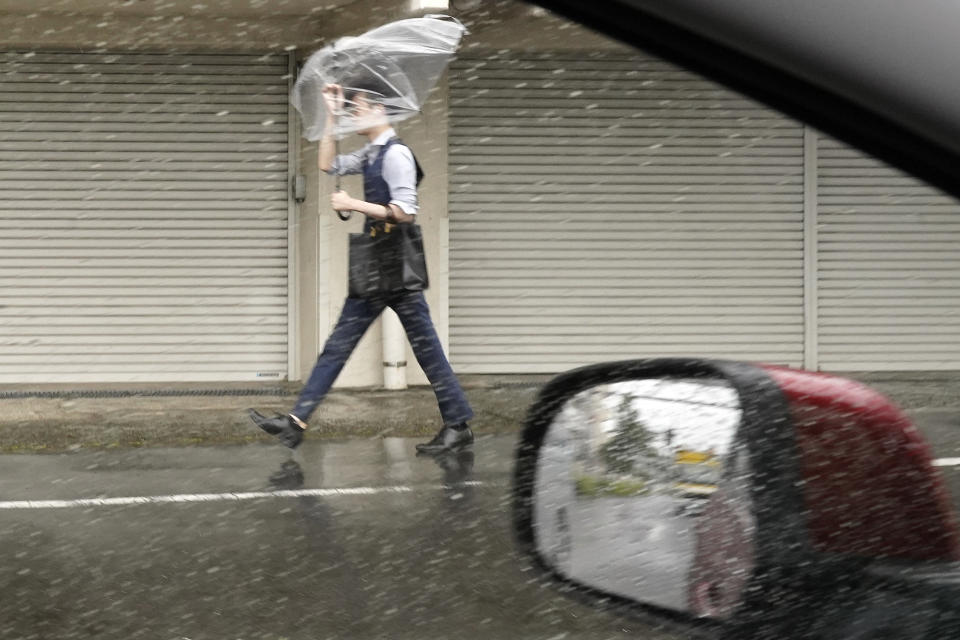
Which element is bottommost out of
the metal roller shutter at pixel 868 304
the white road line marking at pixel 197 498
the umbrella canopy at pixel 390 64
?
the white road line marking at pixel 197 498

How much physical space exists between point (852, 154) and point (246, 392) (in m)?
10.0

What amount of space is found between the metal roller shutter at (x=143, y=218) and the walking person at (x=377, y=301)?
14.9 ft

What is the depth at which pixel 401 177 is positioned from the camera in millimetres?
6973

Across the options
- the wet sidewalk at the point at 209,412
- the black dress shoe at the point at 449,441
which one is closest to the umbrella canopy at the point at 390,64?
the black dress shoe at the point at 449,441

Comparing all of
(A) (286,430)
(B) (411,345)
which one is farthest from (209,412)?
(B) (411,345)

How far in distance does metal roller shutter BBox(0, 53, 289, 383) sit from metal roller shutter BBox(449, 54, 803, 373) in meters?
1.66

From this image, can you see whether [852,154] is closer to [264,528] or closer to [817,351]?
[264,528]

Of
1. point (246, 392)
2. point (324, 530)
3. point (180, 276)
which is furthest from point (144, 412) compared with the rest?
point (324, 530)

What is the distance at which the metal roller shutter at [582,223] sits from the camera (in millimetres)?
11578

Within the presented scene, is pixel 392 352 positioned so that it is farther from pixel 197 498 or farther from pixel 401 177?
pixel 197 498

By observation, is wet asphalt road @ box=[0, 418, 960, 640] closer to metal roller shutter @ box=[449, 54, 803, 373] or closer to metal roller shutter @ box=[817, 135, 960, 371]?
metal roller shutter @ box=[817, 135, 960, 371]

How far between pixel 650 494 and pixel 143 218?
35.9ft

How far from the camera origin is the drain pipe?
10.9m

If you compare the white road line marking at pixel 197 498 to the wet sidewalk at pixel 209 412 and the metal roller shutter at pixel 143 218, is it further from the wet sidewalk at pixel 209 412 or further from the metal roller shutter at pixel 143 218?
the metal roller shutter at pixel 143 218
